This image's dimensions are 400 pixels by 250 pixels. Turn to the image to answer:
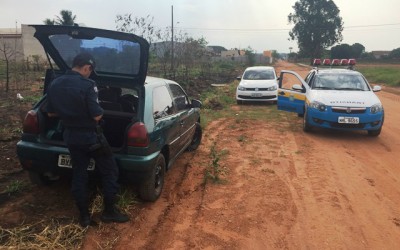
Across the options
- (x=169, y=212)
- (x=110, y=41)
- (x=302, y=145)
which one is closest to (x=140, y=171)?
(x=169, y=212)

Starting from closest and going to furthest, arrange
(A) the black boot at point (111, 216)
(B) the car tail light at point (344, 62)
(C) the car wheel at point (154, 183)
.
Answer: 1. (A) the black boot at point (111, 216)
2. (C) the car wheel at point (154, 183)
3. (B) the car tail light at point (344, 62)

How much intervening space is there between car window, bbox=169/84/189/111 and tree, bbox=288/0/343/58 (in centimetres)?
6651

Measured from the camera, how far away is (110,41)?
4.47m

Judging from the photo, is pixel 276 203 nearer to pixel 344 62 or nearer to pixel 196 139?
pixel 196 139

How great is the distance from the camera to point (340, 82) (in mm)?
9359

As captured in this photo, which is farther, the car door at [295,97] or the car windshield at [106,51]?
the car door at [295,97]

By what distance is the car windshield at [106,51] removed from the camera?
4473mm

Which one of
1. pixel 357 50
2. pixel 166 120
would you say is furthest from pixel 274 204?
pixel 357 50

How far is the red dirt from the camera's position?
3779 mm

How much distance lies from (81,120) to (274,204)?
266 cm

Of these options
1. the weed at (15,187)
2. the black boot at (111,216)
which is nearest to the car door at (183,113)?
the black boot at (111,216)

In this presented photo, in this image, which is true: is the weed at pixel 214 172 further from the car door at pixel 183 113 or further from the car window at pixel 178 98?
the car window at pixel 178 98

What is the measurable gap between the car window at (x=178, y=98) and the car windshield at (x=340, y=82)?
15.2ft

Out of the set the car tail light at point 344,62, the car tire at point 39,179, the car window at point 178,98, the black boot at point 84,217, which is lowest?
the black boot at point 84,217
